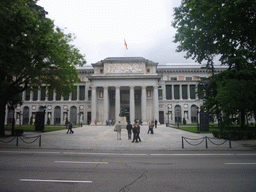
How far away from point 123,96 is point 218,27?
45.4 meters

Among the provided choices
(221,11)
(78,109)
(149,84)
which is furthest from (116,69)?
(221,11)

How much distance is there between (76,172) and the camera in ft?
23.5

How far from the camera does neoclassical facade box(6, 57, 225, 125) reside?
5403cm

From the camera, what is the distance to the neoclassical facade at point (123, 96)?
54031mm

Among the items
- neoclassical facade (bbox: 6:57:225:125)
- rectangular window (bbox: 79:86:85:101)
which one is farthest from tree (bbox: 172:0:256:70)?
rectangular window (bbox: 79:86:85:101)

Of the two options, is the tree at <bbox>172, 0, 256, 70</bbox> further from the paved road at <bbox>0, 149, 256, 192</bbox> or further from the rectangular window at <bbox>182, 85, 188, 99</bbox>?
the rectangular window at <bbox>182, 85, 188, 99</bbox>

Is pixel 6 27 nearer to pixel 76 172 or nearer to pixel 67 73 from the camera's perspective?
pixel 67 73

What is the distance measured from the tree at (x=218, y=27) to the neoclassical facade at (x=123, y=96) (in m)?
30.4

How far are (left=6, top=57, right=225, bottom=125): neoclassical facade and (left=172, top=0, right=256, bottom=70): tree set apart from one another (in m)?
30.4

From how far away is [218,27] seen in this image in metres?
18.6

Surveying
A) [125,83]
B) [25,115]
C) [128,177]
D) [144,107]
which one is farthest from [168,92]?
[128,177]

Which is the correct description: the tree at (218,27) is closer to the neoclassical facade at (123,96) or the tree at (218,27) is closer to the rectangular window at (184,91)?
the neoclassical facade at (123,96)

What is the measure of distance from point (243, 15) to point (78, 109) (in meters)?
55.8

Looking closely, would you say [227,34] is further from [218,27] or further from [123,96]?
[123,96]
